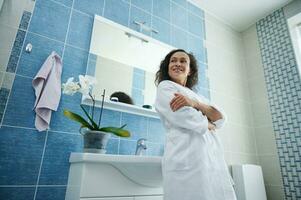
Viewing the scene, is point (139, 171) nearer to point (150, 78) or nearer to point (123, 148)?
point (123, 148)

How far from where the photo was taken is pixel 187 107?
982 mm

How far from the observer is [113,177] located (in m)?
1.09

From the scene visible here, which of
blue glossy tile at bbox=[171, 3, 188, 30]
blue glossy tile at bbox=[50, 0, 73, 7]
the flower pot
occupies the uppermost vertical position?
blue glossy tile at bbox=[171, 3, 188, 30]

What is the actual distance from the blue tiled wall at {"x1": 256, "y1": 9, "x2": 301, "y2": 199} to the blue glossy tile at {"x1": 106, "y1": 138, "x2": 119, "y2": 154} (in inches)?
68.9

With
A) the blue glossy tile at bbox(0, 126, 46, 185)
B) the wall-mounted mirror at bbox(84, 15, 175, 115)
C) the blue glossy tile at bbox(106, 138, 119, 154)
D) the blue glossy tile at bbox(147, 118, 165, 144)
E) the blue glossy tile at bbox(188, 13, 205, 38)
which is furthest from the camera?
the blue glossy tile at bbox(188, 13, 205, 38)

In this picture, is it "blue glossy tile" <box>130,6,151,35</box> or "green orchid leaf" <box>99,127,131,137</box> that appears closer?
"green orchid leaf" <box>99,127,131,137</box>

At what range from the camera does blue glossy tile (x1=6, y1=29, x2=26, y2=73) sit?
1252 millimetres

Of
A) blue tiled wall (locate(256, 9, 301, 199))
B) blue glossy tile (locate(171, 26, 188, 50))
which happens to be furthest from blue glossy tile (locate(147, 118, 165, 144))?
blue tiled wall (locate(256, 9, 301, 199))

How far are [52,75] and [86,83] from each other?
25cm

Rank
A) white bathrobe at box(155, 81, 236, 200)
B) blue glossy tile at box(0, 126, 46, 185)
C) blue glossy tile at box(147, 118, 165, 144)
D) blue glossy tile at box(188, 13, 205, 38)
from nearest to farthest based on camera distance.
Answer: white bathrobe at box(155, 81, 236, 200) → blue glossy tile at box(0, 126, 46, 185) → blue glossy tile at box(147, 118, 165, 144) → blue glossy tile at box(188, 13, 205, 38)

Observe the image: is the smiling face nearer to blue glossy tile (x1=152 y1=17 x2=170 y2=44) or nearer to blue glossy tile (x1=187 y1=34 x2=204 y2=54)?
blue glossy tile (x1=152 y1=17 x2=170 y2=44)

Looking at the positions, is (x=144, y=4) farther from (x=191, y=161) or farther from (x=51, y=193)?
(x=51, y=193)

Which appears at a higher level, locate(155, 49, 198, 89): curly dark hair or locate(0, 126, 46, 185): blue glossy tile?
locate(155, 49, 198, 89): curly dark hair

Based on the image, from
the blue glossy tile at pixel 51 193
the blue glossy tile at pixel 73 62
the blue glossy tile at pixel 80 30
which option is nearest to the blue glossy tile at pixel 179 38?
the blue glossy tile at pixel 80 30
